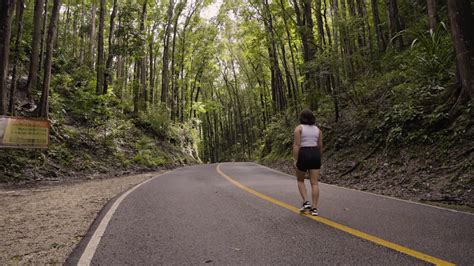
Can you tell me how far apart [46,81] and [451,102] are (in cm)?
1529

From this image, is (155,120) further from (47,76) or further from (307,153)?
(307,153)

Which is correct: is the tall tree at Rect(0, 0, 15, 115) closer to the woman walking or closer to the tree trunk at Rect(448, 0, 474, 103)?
the woman walking

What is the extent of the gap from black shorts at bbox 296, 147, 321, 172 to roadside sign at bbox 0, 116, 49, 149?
35.0 ft

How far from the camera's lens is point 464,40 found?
8031 millimetres

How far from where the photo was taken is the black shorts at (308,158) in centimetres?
533

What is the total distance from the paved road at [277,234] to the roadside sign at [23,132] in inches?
283

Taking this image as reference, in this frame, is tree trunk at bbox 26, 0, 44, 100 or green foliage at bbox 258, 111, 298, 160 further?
green foliage at bbox 258, 111, 298, 160

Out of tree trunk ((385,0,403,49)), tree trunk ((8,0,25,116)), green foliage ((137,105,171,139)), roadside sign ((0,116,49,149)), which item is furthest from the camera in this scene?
green foliage ((137,105,171,139))

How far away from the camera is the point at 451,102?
8.66 m

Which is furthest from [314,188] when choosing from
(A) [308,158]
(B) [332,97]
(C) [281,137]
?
(C) [281,137]

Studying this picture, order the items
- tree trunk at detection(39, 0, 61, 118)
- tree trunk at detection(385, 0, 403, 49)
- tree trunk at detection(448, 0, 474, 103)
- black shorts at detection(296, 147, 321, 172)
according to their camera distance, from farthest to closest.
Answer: tree trunk at detection(385, 0, 403, 49) < tree trunk at detection(39, 0, 61, 118) < tree trunk at detection(448, 0, 474, 103) < black shorts at detection(296, 147, 321, 172)

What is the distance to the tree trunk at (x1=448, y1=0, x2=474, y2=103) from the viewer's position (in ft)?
26.0

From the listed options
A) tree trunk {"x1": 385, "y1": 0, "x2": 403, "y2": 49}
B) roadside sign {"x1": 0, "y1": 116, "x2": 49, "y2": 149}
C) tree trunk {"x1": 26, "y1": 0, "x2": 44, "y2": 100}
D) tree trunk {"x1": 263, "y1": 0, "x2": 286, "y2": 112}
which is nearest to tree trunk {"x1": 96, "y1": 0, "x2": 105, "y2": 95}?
tree trunk {"x1": 26, "y1": 0, "x2": 44, "y2": 100}

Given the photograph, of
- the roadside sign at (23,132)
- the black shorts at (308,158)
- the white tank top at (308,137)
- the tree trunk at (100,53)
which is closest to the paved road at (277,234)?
the black shorts at (308,158)
